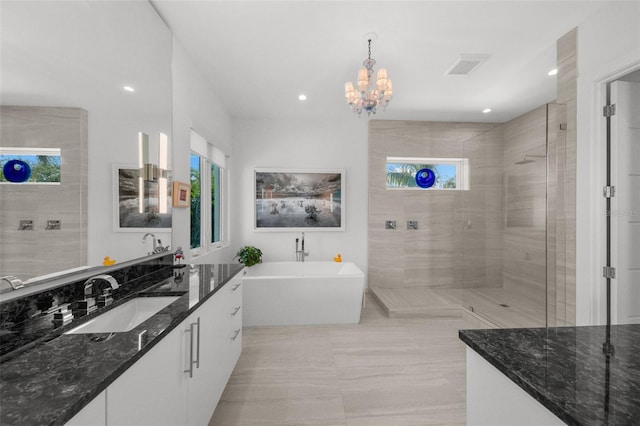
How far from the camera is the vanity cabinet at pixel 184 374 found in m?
0.90

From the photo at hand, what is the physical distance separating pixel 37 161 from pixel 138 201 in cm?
74

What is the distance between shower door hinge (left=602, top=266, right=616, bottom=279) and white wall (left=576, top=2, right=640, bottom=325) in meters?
0.03

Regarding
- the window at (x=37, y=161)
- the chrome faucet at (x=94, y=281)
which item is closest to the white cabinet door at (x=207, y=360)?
the chrome faucet at (x=94, y=281)

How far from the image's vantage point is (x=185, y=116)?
272 cm

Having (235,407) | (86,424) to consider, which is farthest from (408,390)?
(86,424)

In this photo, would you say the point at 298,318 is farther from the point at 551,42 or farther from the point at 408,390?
the point at 551,42

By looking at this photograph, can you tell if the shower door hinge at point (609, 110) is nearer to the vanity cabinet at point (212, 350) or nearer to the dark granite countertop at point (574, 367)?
the dark granite countertop at point (574, 367)

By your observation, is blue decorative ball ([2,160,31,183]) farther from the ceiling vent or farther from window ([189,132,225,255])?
the ceiling vent

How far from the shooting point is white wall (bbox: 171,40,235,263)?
8.35 feet

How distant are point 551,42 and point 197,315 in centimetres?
339

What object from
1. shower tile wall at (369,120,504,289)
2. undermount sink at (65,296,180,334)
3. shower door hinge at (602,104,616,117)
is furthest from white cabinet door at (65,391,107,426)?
shower tile wall at (369,120,504,289)

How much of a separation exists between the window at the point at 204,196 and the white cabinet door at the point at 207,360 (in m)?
1.66

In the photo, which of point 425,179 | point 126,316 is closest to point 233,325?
point 126,316

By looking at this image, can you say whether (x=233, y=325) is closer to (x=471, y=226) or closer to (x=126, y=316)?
(x=126, y=316)
